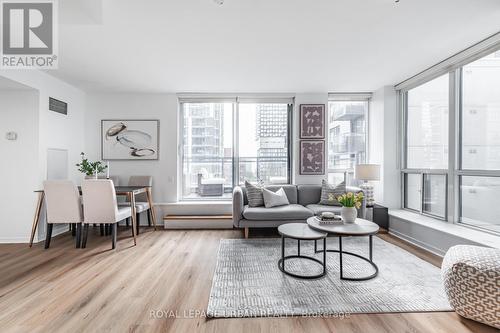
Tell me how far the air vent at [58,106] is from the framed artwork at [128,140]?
0.64m

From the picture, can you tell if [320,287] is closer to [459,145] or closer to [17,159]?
[459,145]

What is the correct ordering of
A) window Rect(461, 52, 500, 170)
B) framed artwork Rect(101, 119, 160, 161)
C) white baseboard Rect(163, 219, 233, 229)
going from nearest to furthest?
window Rect(461, 52, 500, 170), white baseboard Rect(163, 219, 233, 229), framed artwork Rect(101, 119, 160, 161)

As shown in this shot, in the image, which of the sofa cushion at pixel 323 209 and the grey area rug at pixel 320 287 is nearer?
the grey area rug at pixel 320 287

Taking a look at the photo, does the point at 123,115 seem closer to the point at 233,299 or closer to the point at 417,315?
the point at 233,299

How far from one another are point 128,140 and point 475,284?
511 centimetres

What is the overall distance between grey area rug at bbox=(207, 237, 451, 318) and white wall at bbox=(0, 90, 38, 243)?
10.1ft

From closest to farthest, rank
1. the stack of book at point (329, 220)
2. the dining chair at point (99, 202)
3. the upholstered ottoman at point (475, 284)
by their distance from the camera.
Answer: the upholstered ottoman at point (475, 284)
the stack of book at point (329, 220)
the dining chair at point (99, 202)

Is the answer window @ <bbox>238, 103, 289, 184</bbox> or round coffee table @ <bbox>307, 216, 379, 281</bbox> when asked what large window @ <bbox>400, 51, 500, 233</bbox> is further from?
window @ <bbox>238, 103, 289, 184</bbox>

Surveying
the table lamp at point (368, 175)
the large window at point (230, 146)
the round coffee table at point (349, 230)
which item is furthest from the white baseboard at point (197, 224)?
the table lamp at point (368, 175)

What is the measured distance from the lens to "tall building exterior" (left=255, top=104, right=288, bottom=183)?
15.6 feet

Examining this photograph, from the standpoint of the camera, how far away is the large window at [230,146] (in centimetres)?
475

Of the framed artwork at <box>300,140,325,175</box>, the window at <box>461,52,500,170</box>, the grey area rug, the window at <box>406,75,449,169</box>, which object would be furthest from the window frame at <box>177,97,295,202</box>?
the window at <box>461,52,500,170</box>

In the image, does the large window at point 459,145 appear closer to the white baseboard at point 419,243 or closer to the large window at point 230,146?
the white baseboard at point 419,243

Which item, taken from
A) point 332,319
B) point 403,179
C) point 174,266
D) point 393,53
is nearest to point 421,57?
point 393,53
